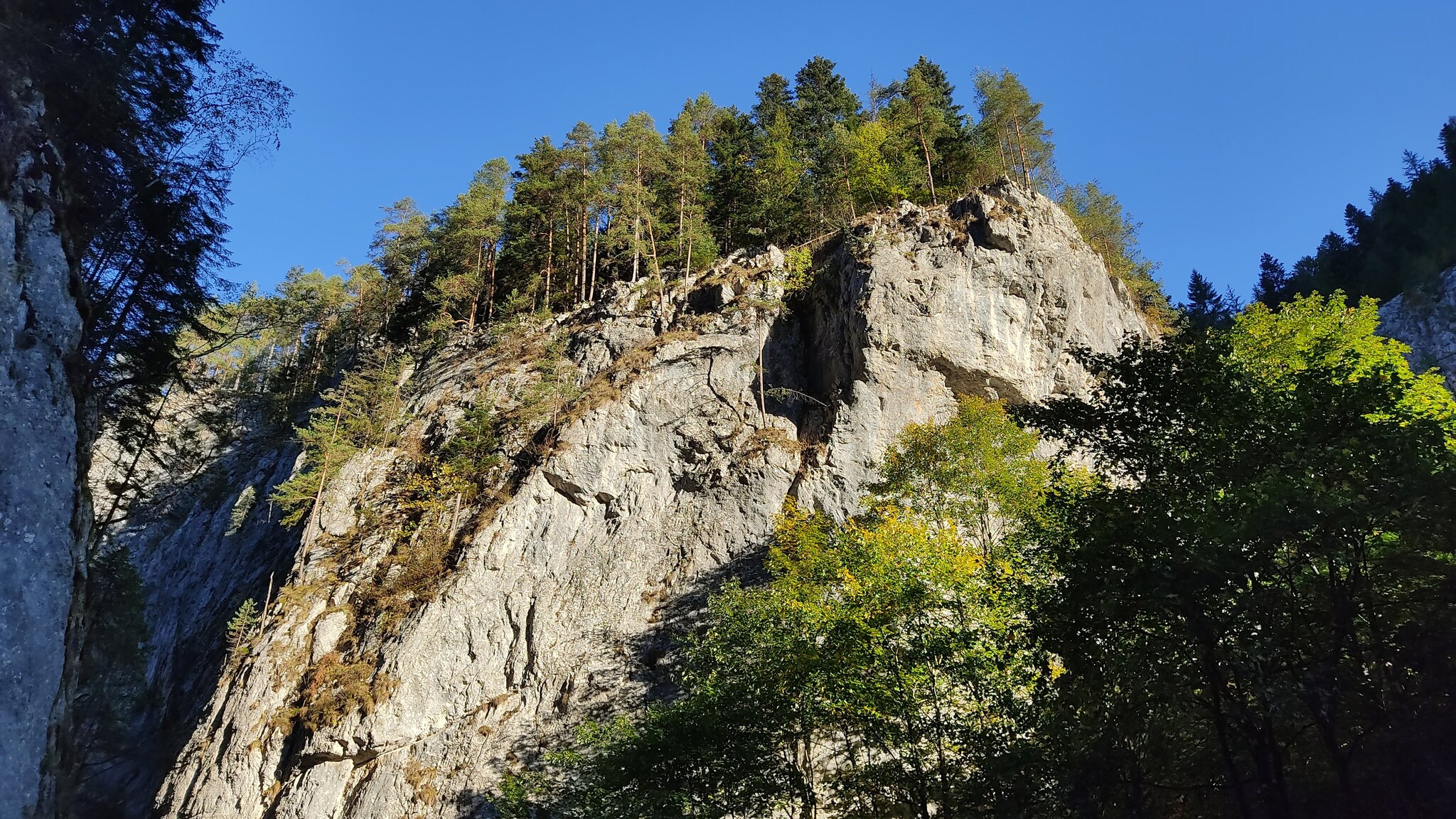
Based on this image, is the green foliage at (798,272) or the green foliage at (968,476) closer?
the green foliage at (968,476)

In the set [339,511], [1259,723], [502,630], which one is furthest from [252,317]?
[1259,723]

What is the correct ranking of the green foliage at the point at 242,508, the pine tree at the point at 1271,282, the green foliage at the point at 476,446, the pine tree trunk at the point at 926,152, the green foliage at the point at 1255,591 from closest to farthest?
the green foliage at the point at 1255,591 < the green foliage at the point at 476,446 < the green foliage at the point at 242,508 < the pine tree trunk at the point at 926,152 < the pine tree at the point at 1271,282

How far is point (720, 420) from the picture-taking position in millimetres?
26375

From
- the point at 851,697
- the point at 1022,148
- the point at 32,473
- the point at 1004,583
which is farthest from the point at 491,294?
the point at 32,473

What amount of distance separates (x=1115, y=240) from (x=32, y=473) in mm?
42992

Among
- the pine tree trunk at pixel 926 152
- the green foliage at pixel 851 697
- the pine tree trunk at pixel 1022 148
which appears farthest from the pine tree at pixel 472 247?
the pine tree trunk at pixel 1022 148

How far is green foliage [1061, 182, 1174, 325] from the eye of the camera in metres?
36.7

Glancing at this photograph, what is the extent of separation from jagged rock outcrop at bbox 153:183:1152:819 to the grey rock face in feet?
47.6

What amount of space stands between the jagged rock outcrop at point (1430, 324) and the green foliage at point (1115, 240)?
31.0ft

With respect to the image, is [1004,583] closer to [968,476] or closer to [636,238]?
[968,476]

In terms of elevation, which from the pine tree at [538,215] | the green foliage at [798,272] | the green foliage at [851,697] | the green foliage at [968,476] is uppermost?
the pine tree at [538,215]

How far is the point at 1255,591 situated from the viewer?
874cm

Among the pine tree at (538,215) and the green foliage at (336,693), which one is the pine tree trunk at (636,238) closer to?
the pine tree at (538,215)

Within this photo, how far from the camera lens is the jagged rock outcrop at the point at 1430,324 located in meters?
34.4
